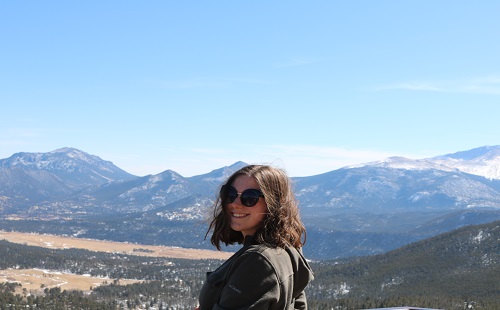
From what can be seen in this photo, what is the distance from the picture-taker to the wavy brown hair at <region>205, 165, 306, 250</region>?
20.3 ft

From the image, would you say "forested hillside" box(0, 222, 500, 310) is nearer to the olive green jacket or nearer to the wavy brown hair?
the wavy brown hair

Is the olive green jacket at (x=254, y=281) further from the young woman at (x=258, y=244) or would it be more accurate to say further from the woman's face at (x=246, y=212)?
the woman's face at (x=246, y=212)

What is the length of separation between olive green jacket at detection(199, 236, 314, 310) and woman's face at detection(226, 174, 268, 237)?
404mm

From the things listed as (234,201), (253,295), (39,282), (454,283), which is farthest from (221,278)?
(39,282)

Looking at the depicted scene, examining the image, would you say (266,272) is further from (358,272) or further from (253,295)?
(358,272)

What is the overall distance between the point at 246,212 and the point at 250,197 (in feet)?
0.64

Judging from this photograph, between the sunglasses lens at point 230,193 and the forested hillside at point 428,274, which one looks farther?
the forested hillside at point 428,274

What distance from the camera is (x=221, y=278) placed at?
228 inches

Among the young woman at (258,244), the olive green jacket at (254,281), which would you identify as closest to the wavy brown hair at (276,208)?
the young woman at (258,244)

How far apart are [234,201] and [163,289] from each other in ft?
571

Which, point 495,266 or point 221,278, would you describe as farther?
point 495,266

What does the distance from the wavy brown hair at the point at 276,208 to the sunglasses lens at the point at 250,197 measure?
8cm

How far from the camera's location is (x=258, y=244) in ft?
19.7

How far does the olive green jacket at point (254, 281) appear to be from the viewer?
18.1 feet
